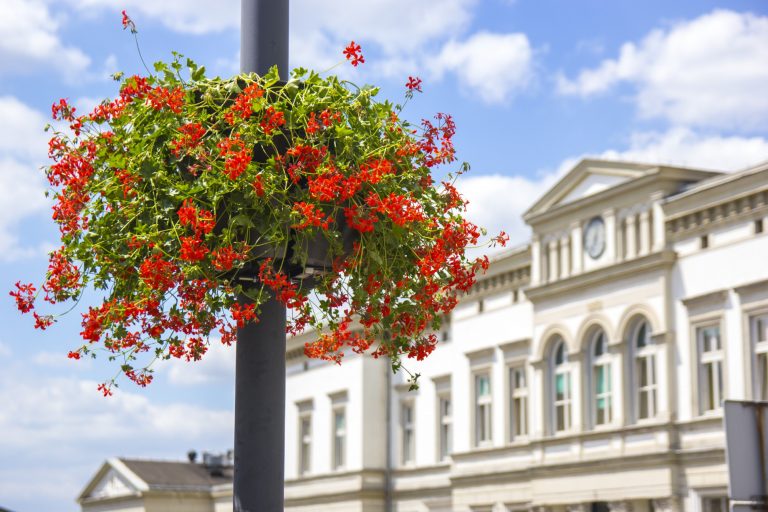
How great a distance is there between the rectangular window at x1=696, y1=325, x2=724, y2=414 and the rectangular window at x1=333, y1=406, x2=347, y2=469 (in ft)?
42.5

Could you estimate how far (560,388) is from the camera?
25328mm

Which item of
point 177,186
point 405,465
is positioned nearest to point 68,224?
→ point 177,186

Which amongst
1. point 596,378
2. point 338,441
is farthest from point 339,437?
point 596,378

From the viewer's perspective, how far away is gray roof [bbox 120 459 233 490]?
154 feet

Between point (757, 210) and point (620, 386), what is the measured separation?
4.32 meters

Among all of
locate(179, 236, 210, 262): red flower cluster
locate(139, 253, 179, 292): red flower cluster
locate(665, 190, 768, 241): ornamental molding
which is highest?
locate(665, 190, 768, 241): ornamental molding

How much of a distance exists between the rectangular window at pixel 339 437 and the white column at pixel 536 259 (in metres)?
8.73

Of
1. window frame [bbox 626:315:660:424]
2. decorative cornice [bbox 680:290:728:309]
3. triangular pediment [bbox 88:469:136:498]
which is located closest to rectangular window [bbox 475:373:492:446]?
window frame [bbox 626:315:660:424]

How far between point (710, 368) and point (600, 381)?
2.76 metres

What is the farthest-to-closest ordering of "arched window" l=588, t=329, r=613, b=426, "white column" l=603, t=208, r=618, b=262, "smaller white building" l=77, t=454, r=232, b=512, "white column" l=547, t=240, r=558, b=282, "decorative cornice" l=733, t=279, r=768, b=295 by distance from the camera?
"smaller white building" l=77, t=454, r=232, b=512 → "white column" l=547, t=240, r=558, b=282 → "arched window" l=588, t=329, r=613, b=426 → "white column" l=603, t=208, r=618, b=262 → "decorative cornice" l=733, t=279, r=768, b=295

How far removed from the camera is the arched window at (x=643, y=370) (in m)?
22.8

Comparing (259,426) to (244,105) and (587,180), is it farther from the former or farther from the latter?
(587,180)

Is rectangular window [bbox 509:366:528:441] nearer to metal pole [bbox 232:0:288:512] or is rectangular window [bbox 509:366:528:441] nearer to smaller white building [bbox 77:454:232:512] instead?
smaller white building [bbox 77:454:232:512]

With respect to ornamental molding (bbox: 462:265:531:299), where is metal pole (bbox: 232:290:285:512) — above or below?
below
